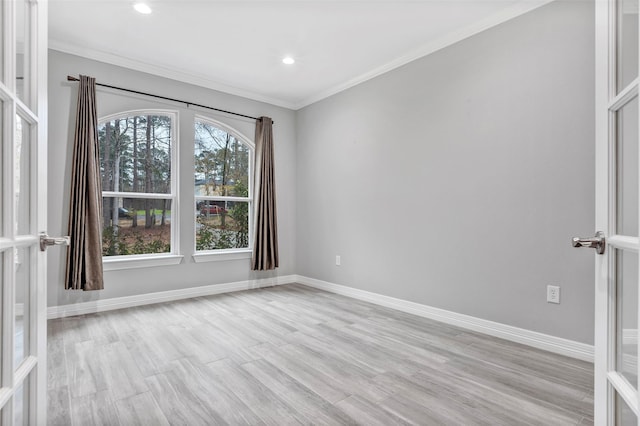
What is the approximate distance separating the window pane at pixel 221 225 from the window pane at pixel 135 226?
1.28ft

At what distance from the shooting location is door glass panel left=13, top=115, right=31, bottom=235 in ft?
2.93

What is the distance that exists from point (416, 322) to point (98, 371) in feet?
8.15

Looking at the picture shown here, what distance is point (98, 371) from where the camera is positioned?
2088 millimetres

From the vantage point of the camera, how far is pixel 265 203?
175 inches

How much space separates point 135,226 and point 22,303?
10.0 ft

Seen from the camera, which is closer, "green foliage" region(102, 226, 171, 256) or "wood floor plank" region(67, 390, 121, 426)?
"wood floor plank" region(67, 390, 121, 426)

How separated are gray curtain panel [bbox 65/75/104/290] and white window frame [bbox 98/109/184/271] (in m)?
0.20

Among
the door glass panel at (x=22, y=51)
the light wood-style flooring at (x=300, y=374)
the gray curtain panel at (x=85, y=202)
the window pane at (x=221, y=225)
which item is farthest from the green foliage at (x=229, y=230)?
the door glass panel at (x=22, y=51)

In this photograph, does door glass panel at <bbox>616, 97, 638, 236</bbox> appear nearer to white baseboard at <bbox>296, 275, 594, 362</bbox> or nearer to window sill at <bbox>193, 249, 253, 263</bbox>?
white baseboard at <bbox>296, 275, 594, 362</bbox>

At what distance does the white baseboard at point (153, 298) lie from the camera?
10.5 feet

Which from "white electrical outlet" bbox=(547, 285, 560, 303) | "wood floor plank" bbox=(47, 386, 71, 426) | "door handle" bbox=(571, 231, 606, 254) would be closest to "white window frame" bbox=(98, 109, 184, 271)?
"wood floor plank" bbox=(47, 386, 71, 426)

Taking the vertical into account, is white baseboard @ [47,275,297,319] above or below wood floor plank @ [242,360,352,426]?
above

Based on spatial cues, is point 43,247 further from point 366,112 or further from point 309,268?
point 309,268

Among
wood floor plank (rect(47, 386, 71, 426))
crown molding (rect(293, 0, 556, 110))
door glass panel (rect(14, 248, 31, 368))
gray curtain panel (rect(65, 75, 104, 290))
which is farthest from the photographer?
gray curtain panel (rect(65, 75, 104, 290))
